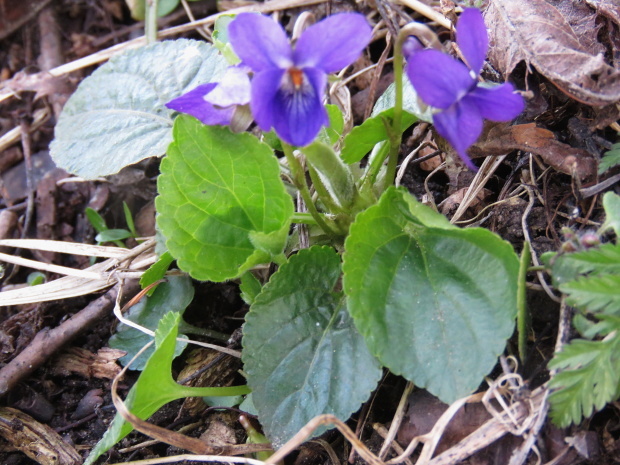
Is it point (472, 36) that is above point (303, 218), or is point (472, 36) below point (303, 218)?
above

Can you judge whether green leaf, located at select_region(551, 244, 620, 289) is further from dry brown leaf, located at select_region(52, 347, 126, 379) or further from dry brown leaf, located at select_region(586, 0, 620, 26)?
dry brown leaf, located at select_region(52, 347, 126, 379)

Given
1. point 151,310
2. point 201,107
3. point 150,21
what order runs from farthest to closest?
1. point 150,21
2. point 151,310
3. point 201,107

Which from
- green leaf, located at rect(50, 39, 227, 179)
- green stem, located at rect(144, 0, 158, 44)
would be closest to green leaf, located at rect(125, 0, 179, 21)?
green stem, located at rect(144, 0, 158, 44)

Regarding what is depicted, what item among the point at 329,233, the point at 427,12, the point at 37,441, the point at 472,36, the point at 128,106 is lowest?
the point at 37,441

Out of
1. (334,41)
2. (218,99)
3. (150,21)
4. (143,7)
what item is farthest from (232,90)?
(143,7)

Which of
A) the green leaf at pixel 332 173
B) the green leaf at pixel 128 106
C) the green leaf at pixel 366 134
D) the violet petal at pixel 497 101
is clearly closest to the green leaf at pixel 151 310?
the green leaf at pixel 128 106

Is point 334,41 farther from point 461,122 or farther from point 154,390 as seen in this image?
point 154,390

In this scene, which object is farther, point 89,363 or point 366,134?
point 89,363
